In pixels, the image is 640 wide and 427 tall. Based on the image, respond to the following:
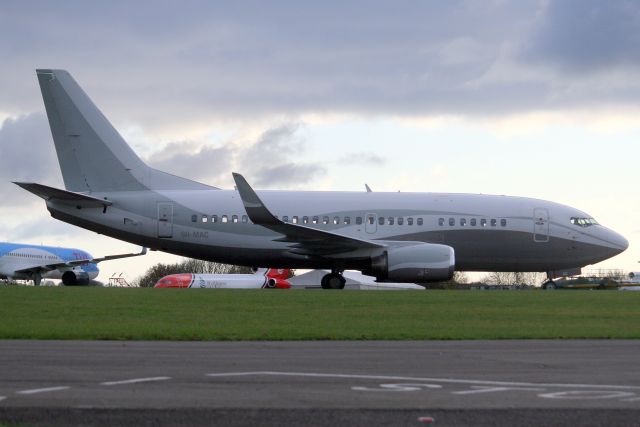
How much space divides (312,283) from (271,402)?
238 feet

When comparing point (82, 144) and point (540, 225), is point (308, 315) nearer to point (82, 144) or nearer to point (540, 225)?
point (82, 144)

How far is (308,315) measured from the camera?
19.8 meters

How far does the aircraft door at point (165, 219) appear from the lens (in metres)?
35.8

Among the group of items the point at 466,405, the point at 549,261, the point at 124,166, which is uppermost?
the point at 124,166

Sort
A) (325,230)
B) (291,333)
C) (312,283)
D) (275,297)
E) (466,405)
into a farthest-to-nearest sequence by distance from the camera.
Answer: (312,283) → (325,230) → (275,297) → (291,333) → (466,405)

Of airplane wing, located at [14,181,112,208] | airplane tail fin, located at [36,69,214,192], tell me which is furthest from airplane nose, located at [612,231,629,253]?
airplane wing, located at [14,181,112,208]

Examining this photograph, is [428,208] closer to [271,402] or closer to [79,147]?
[79,147]

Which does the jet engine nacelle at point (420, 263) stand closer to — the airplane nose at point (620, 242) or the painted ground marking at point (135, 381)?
the airplane nose at point (620, 242)

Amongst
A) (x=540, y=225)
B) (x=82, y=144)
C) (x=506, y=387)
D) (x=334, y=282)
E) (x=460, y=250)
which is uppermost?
(x=82, y=144)

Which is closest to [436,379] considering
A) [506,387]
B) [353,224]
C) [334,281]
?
[506,387]

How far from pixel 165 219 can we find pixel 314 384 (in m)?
26.5

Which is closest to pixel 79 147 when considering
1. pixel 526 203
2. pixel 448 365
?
pixel 526 203

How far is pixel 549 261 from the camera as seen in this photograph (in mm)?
37750

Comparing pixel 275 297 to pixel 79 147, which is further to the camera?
pixel 79 147
